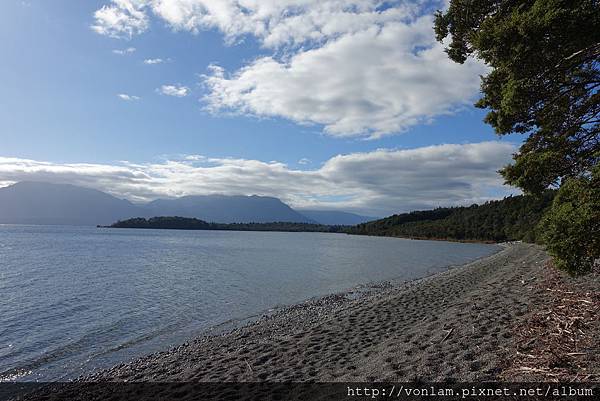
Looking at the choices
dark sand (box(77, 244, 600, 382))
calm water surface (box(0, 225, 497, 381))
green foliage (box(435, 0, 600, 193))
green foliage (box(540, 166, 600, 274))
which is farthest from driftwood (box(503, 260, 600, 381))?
calm water surface (box(0, 225, 497, 381))

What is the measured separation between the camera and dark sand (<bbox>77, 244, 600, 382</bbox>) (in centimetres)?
851

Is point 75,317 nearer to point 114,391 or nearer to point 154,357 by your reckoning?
point 154,357

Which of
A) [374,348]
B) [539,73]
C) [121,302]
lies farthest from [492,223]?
[539,73]

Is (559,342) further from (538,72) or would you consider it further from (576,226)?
(538,72)

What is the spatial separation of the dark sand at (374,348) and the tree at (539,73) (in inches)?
131

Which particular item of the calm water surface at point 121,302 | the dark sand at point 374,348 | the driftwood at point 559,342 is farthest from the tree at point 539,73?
the calm water surface at point 121,302

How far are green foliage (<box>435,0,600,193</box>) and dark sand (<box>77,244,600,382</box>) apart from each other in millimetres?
Result: 4207

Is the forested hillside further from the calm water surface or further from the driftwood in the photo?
the driftwood

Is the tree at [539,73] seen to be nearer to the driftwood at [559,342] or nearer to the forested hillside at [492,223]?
the driftwood at [559,342]

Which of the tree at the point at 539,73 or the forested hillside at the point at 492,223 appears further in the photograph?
the forested hillside at the point at 492,223

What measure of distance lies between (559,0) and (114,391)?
45.7ft

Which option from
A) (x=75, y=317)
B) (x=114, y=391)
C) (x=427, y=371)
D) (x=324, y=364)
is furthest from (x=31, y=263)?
(x=427, y=371)

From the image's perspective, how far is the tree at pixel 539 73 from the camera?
7152 millimetres

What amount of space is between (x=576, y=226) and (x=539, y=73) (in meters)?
3.37
